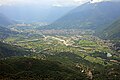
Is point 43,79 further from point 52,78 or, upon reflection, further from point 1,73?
point 1,73

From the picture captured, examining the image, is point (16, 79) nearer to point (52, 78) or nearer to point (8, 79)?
point (8, 79)

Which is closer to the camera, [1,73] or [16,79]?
[16,79]

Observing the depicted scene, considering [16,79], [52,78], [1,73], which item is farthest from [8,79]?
[52,78]

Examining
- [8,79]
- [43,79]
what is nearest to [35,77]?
[43,79]

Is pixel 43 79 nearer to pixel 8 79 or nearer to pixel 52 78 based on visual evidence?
pixel 52 78

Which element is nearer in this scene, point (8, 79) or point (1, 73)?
point (8, 79)

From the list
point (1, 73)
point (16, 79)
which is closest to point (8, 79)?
point (16, 79)

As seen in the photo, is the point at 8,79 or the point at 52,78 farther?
the point at 52,78
